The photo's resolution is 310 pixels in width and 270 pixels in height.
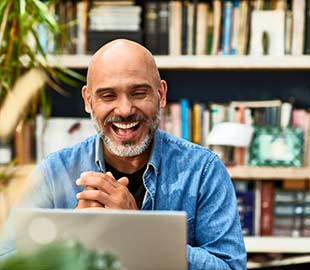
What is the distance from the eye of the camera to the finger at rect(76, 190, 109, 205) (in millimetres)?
1318

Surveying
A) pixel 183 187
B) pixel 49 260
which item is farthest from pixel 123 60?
pixel 49 260

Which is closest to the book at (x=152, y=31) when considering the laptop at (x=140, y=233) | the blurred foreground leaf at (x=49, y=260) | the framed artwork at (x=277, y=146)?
the framed artwork at (x=277, y=146)

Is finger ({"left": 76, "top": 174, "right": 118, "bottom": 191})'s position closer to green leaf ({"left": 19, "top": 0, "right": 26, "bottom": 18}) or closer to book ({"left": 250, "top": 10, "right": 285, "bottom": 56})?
green leaf ({"left": 19, "top": 0, "right": 26, "bottom": 18})

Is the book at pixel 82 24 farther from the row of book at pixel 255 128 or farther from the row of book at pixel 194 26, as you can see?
the row of book at pixel 255 128

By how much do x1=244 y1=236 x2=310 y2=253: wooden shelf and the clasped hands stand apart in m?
1.81

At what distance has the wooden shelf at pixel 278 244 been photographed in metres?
3.04

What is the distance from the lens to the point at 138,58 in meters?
1.58

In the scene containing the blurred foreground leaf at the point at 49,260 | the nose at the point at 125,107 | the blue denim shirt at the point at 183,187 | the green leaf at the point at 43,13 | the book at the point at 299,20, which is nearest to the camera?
the blurred foreground leaf at the point at 49,260

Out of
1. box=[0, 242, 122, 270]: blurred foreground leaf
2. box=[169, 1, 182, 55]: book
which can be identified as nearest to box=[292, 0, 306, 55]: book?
box=[169, 1, 182, 55]: book

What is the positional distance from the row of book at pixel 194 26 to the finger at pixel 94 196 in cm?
178

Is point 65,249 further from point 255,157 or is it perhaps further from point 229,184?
point 255,157

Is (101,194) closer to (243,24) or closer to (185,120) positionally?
(185,120)

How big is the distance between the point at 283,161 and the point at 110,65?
1.65 meters

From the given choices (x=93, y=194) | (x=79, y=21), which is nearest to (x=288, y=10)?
(x=79, y=21)
